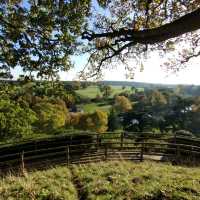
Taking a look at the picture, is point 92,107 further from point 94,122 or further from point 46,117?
point 46,117

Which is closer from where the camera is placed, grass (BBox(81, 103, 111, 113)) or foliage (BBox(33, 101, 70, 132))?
foliage (BBox(33, 101, 70, 132))

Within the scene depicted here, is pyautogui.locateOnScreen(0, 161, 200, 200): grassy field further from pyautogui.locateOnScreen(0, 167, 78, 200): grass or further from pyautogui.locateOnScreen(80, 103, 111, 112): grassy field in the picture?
pyautogui.locateOnScreen(80, 103, 111, 112): grassy field

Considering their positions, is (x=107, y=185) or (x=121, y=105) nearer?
(x=107, y=185)

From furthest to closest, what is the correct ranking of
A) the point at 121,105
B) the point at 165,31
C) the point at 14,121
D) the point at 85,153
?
1. the point at 121,105
2. the point at 14,121
3. the point at 85,153
4. the point at 165,31

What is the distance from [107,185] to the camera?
39.9 ft

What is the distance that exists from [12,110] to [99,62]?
23.5 m

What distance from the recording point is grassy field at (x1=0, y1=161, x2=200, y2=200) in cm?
1102

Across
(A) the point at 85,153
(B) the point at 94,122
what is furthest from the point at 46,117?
(A) the point at 85,153

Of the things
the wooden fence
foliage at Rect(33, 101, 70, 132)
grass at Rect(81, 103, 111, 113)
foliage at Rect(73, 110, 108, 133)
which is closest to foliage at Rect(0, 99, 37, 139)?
the wooden fence

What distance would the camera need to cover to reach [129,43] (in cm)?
1126

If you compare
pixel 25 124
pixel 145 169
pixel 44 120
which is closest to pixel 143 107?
pixel 44 120

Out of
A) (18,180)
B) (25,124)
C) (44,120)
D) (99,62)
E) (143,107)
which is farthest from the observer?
(143,107)

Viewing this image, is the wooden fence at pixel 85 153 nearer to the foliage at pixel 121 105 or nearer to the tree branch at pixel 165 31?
the tree branch at pixel 165 31

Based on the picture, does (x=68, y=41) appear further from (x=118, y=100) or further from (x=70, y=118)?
(x=118, y=100)
